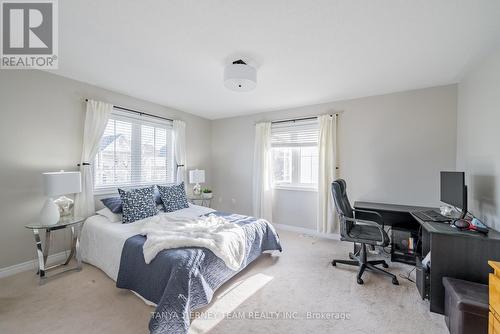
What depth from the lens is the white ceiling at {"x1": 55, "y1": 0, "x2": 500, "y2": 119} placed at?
4.97ft

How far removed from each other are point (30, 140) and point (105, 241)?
5.14 feet

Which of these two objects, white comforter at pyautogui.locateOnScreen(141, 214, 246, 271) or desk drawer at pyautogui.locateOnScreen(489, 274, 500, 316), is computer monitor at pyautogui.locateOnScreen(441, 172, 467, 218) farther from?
white comforter at pyautogui.locateOnScreen(141, 214, 246, 271)

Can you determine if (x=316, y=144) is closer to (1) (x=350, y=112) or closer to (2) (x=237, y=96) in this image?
(1) (x=350, y=112)

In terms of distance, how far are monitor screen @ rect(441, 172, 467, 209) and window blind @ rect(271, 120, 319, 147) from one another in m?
1.94

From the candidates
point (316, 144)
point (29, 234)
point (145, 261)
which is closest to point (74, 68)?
point (29, 234)

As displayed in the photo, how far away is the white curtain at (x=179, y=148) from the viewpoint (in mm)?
4164

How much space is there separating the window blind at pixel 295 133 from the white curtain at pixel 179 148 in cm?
189

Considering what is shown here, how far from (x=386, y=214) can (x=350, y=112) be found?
5.76 feet

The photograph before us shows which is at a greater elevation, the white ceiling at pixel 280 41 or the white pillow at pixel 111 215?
the white ceiling at pixel 280 41

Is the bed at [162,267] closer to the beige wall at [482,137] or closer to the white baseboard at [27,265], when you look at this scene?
the white baseboard at [27,265]

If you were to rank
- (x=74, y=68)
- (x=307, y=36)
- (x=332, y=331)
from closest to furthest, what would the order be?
(x=332, y=331) → (x=307, y=36) → (x=74, y=68)

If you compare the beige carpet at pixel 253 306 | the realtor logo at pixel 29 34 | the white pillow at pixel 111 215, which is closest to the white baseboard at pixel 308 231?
the beige carpet at pixel 253 306

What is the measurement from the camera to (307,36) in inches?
71.6

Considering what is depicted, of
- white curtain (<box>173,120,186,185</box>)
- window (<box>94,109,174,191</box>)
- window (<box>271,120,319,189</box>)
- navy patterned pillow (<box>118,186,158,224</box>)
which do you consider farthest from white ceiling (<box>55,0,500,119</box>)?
navy patterned pillow (<box>118,186,158,224</box>)
